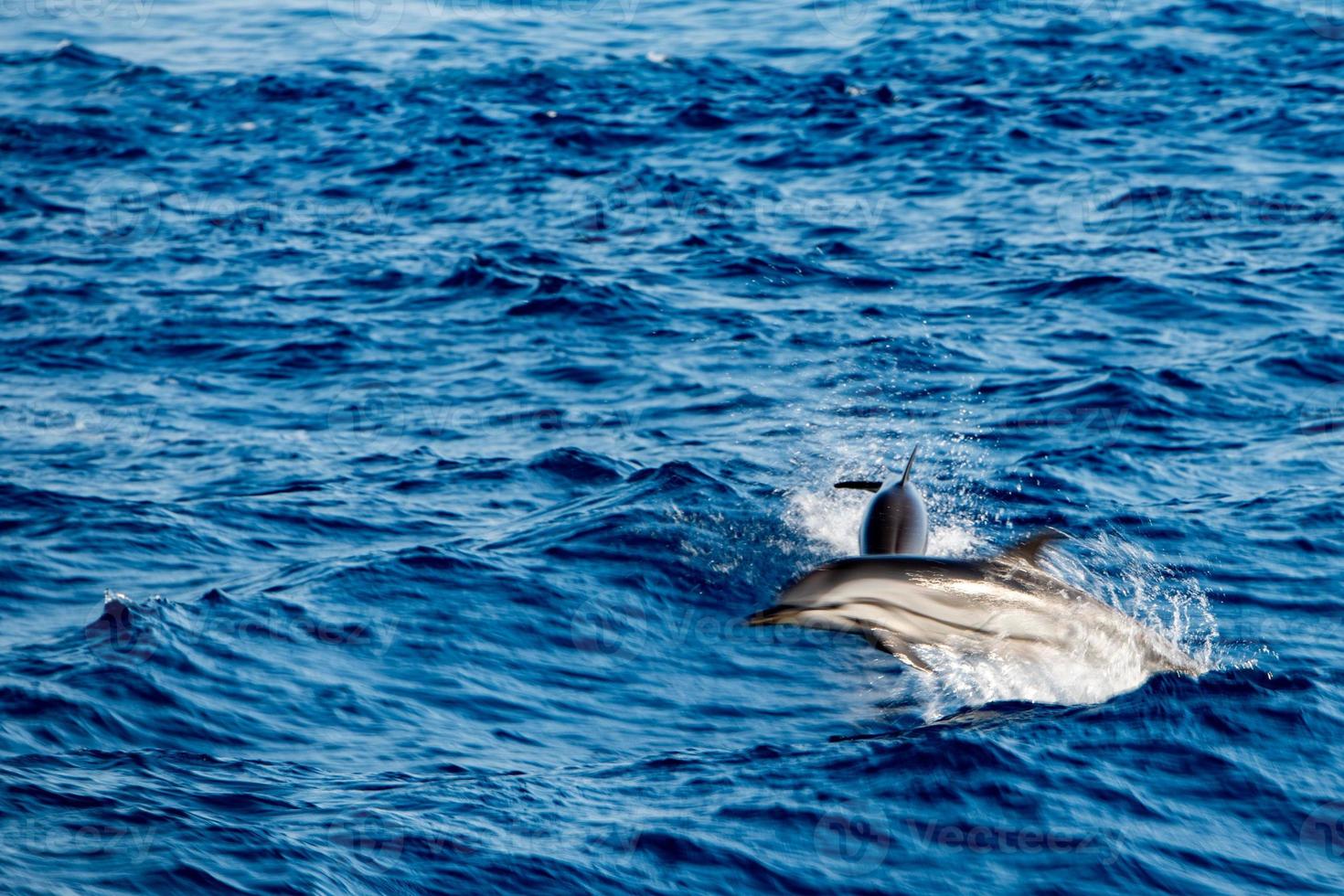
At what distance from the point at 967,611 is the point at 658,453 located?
19.3ft

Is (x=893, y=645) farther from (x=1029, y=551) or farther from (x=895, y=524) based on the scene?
(x=895, y=524)

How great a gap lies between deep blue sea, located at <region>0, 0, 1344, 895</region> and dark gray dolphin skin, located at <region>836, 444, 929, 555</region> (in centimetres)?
89

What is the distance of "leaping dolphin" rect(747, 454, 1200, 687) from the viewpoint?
A: 10.5 metres

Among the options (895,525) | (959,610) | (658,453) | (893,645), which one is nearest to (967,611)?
(959,610)

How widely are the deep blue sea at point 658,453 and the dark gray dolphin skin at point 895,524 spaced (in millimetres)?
894

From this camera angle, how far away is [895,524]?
Result: 462 inches

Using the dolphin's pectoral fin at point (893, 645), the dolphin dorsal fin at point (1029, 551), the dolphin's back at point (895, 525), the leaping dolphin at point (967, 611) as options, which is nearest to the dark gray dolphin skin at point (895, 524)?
the dolphin's back at point (895, 525)

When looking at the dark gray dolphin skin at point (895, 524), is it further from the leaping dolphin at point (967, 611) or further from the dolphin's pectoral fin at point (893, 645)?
the dolphin's pectoral fin at point (893, 645)

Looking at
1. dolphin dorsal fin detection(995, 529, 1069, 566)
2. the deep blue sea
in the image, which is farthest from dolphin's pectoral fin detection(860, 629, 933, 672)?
dolphin dorsal fin detection(995, 529, 1069, 566)

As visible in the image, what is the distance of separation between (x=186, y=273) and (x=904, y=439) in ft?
36.4

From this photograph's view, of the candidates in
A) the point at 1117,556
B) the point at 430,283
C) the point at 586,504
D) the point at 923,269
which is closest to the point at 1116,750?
the point at 1117,556

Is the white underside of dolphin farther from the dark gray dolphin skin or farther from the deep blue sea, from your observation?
the dark gray dolphin skin

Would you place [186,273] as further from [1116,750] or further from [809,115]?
[1116,750]

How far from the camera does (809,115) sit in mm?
28344
